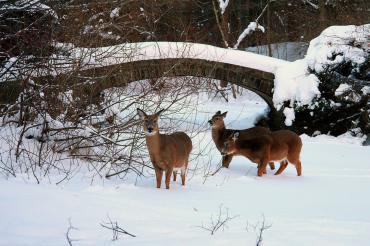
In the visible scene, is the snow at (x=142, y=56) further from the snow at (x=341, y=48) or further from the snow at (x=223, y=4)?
the snow at (x=223, y=4)

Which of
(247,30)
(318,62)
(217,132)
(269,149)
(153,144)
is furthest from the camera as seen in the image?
(247,30)

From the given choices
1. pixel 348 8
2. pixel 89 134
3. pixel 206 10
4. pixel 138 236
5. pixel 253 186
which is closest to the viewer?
pixel 138 236

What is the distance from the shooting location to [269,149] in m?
12.8

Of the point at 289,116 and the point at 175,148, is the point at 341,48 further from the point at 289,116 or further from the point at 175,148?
the point at 175,148

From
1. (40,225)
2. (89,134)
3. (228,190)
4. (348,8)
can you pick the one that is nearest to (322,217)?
(228,190)

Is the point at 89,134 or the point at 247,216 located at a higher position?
the point at 89,134

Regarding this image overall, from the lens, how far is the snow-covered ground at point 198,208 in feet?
19.8

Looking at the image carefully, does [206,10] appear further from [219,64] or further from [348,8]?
[219,64]

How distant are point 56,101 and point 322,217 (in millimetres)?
6179

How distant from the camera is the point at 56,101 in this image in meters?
12.3

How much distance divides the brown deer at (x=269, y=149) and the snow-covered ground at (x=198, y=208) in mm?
369

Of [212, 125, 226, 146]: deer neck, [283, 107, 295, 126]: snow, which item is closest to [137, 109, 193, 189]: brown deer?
[212, 125, 226, 146]: deer neck

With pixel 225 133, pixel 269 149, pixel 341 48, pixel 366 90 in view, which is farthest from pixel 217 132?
pixel 341 48

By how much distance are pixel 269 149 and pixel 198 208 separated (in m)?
4.60
